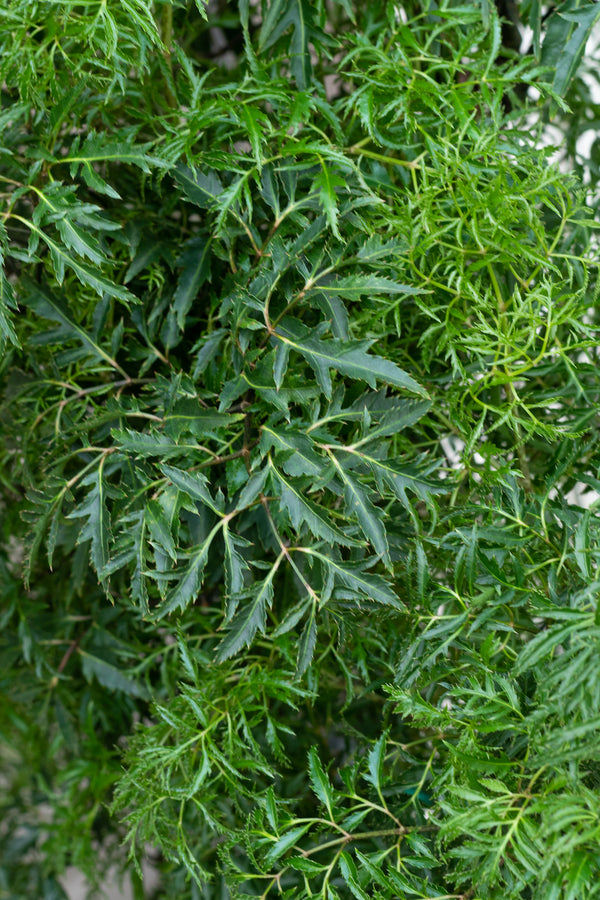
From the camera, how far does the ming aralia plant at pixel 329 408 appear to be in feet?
1.89

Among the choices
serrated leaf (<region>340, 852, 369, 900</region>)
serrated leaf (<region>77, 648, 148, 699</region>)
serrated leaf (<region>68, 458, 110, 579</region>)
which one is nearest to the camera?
serrated leaf (<region>340, 852, 369, 900</region>)

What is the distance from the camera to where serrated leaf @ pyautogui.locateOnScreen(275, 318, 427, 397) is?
576mm

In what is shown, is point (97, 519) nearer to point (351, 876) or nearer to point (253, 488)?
point (253, 488)

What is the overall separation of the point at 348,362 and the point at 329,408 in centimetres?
6

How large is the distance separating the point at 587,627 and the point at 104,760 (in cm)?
75

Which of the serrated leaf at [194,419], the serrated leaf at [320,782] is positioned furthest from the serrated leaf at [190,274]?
the serrated leaf at [320,782]

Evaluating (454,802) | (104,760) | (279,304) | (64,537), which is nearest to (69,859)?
(104,760)

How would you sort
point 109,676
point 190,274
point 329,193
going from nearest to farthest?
point 329,193 < point 190,274 < point 109,676

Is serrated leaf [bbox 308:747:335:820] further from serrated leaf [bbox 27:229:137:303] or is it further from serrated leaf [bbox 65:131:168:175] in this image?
serrated leaf [bbox 65:131:168:175]

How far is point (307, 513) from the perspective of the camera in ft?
1.95

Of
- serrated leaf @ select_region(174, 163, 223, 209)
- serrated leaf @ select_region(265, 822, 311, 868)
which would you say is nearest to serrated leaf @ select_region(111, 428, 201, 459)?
serrated leaf @ select_region(174, 163, 223, 209)

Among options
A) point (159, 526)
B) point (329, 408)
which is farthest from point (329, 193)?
point (159, 526)

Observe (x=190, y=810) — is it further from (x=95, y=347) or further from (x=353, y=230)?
(x=353, y=230)

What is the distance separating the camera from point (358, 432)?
632 mm
